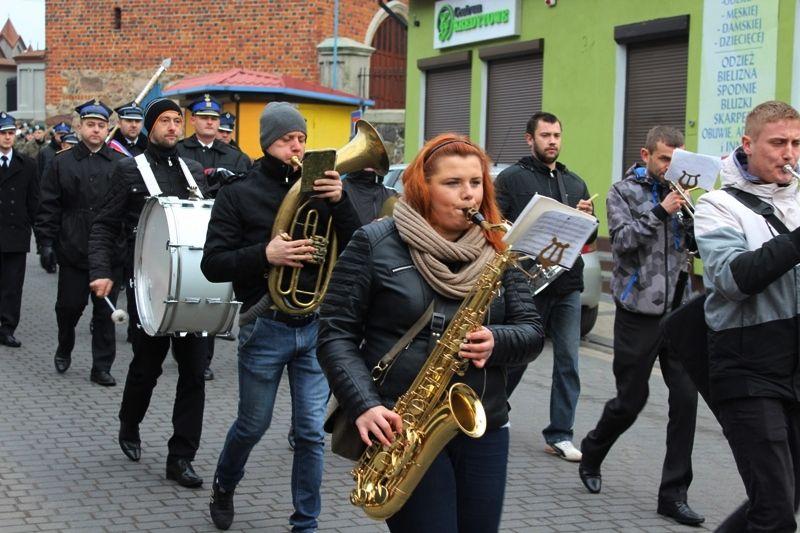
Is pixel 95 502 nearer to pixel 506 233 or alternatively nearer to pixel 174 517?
pixel 174 517

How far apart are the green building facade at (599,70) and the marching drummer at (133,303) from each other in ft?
32.7

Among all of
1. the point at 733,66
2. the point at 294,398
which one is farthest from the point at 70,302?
the point at 733,66

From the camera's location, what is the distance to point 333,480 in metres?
6.98

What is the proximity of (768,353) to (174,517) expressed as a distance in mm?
3088

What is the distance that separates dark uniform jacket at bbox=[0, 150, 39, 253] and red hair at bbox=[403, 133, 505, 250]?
880 centimetres

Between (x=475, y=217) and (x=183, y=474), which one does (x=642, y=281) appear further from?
(x=475, y=217)

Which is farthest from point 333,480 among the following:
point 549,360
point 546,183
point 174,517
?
point 549,360

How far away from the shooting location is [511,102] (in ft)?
70.3

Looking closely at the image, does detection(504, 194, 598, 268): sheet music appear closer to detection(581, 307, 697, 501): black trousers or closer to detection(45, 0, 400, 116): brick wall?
detection(581, 307, 697, 501): black trousers

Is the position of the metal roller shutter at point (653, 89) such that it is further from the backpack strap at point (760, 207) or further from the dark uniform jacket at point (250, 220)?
the backpack strap at point (760, 207)

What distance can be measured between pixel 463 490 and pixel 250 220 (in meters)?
2.11

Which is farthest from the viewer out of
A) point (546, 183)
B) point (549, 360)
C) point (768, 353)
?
point (549, 360)

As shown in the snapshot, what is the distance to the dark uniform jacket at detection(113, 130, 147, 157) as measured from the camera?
34.4ft

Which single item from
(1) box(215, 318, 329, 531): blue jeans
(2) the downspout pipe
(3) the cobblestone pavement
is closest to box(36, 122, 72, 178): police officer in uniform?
(3) the cobblestone pavement
